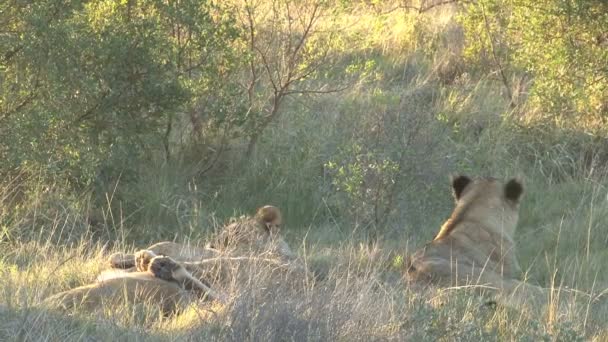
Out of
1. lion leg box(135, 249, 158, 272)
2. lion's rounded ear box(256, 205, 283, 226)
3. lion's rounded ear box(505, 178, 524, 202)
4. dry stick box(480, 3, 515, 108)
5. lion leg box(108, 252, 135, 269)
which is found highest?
dry stick box(480, 3, 515, 108)

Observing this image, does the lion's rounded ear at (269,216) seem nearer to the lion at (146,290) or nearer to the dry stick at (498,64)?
the lion at (146,290)

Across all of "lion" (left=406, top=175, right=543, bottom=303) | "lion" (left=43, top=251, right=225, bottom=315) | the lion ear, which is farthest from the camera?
the lion ear

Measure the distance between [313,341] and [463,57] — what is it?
30.5ft

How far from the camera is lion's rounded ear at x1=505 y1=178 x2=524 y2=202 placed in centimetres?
923

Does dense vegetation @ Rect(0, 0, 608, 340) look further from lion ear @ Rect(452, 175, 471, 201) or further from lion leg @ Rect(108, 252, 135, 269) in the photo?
lion ear @ Rect(452, 175, 471, 201)

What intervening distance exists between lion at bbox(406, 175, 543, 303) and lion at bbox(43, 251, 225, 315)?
1623 mm

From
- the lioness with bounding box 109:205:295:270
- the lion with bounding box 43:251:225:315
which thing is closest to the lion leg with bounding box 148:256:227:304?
the lion with bounding box 43:251:225:315

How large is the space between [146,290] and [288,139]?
536 cm

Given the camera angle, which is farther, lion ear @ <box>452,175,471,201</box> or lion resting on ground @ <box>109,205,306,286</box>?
lion ear @ <box>452,175,471,201</box>

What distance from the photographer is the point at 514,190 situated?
30.5 feet

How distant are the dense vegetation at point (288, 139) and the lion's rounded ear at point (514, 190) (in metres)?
0.60

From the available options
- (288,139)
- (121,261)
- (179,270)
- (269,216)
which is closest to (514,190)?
(269,216)

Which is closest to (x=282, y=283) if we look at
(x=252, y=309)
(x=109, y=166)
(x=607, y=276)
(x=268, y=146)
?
(x=252, y=309)

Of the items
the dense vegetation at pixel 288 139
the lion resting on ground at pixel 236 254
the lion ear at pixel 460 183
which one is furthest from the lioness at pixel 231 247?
the lion ear at pixel 460 183
